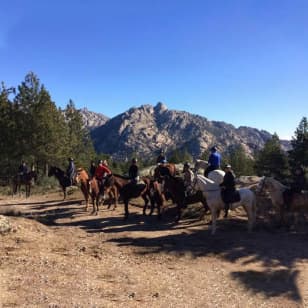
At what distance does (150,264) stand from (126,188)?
5.93 meters

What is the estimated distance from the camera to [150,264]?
1049cm

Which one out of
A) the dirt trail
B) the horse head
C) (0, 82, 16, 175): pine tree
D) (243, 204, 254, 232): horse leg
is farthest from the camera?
(0, 82, 16, 175): pine tree

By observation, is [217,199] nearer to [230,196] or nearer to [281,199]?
[230,196]

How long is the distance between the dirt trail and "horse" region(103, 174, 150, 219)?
Answer: 1.25 meters

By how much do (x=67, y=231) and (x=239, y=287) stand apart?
679cm

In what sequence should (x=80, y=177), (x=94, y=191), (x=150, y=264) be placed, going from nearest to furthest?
(x=150, y=264), (x=94, y=191), (x=80, y=177)

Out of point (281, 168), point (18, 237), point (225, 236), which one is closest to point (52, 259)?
point (18, 237)

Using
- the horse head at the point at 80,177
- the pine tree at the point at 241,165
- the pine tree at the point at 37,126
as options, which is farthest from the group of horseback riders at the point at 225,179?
the pine tree at the point at 241,165

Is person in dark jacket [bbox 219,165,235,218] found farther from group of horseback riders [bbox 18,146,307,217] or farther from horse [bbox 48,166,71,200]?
horse [bbox 48,166,71,200]

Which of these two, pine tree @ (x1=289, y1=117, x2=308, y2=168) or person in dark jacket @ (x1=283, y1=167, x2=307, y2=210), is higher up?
pine tree @ (x1=289, y1=117, x2=308, y2=168)

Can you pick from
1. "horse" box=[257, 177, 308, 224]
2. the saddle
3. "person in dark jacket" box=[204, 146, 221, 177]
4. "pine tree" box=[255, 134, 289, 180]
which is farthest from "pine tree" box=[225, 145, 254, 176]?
the saddle

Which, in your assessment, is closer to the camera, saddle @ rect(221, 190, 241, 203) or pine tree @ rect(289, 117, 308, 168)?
saddle @ rect(221, 190, 241, 203)

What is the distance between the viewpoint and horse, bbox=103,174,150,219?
52.4 feet

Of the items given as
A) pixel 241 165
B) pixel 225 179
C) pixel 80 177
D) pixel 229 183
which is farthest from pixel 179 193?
pixel 241 165
